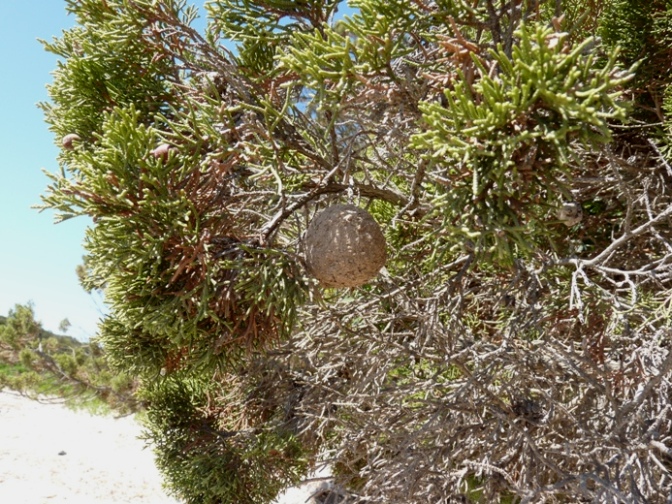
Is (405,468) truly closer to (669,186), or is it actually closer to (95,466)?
(669,186)

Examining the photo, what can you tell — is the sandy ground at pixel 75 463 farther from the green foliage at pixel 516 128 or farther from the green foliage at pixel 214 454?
the green foliage at pixel 516 128

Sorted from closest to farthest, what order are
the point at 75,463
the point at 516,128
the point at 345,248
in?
the point at 516,128 < the point at 345,248 < the point at 75,463

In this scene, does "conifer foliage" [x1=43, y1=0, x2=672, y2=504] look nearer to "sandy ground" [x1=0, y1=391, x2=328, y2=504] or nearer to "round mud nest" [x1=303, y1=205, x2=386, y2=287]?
"round mud nest" [x1=303, y1=205, x2=386, y2=287]

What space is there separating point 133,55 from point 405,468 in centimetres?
245

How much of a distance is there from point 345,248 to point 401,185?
1.96m

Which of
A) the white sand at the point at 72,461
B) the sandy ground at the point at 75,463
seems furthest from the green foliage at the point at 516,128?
the white sand at the point at 72,461

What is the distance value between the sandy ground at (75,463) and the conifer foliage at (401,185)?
4435mm

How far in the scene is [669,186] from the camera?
2.71 m

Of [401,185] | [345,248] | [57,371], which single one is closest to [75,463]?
[57,371]

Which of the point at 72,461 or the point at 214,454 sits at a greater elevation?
the point at 214,454

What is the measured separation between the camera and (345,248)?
5.37ft

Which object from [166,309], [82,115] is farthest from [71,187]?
[82,115]

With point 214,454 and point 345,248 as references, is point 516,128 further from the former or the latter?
point 214,454

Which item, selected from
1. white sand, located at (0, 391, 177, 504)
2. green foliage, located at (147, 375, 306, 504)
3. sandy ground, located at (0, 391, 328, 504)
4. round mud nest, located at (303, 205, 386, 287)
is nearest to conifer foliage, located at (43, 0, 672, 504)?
round mud nest, located at (303, 205, 386, 287)
